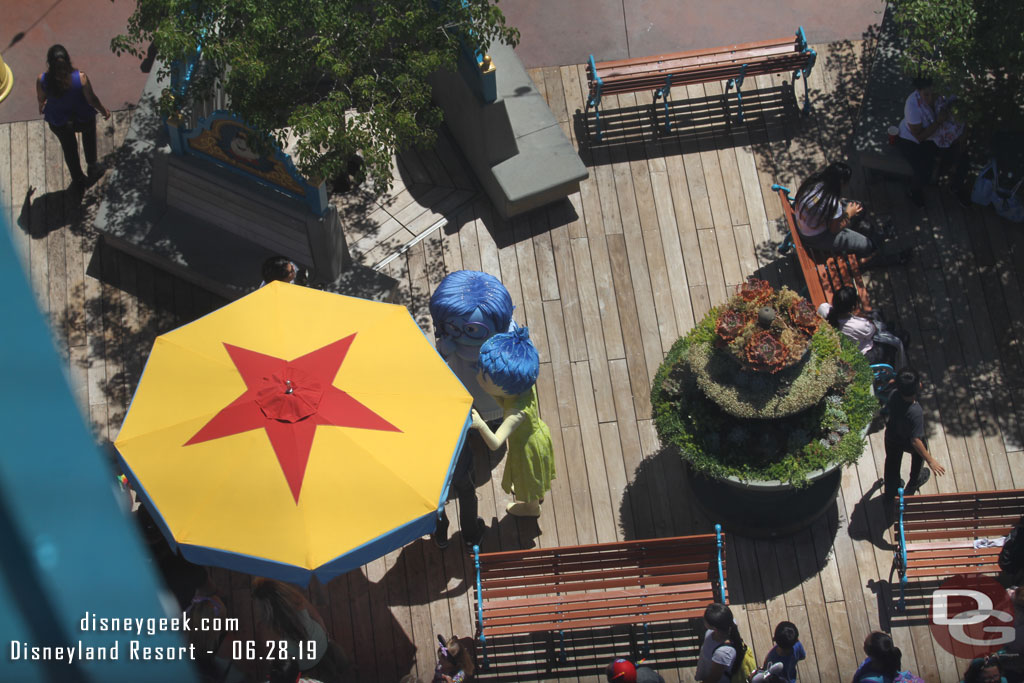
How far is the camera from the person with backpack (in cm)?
705

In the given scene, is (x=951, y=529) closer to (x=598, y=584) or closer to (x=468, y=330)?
(x=598, y=584)

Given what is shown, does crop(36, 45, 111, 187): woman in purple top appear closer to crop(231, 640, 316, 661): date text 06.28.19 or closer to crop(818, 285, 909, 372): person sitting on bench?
crop(231, 640, 316, 661): date text 06.28.19

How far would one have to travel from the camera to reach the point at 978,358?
30.5 ft

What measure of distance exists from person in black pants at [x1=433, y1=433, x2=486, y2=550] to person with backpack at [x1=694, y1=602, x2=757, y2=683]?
6.66 feet

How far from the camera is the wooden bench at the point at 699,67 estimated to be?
1030cm

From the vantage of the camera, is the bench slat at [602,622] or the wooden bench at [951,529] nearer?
the bench slat at [602,622]

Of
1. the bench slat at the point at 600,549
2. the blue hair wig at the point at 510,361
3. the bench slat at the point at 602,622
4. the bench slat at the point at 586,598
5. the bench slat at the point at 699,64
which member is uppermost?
the bench slat at the point at 699,64

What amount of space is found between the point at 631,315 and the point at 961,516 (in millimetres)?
3285

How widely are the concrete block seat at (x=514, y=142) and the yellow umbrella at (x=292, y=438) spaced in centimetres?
318

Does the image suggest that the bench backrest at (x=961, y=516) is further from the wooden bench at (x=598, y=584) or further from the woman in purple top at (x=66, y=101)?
the woman in purple top at (x=66, y=101)

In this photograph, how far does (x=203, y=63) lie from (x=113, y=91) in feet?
7.74

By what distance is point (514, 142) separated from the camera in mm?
9914

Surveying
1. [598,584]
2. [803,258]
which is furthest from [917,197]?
[598,584]

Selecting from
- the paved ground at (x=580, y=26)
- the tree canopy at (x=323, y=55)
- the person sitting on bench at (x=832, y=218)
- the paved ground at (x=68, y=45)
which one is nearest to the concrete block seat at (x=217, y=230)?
the tree canopy at (x=323, y=55)
